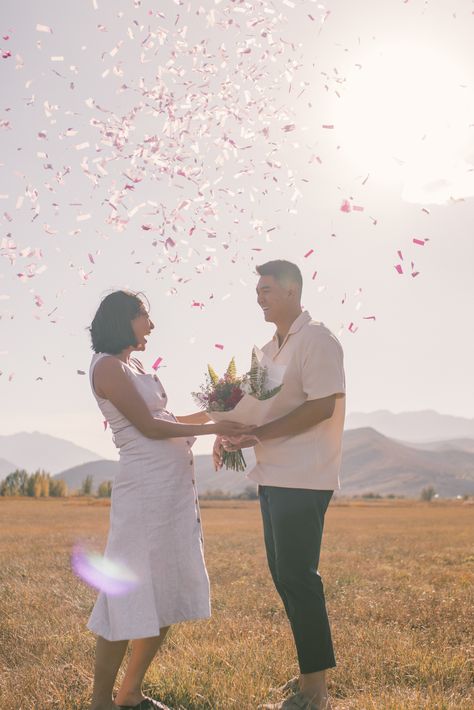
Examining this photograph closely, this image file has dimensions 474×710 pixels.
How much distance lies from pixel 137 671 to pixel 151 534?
99cm

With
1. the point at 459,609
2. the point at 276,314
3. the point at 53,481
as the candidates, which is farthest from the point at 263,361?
the point at 53,481

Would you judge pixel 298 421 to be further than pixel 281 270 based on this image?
No

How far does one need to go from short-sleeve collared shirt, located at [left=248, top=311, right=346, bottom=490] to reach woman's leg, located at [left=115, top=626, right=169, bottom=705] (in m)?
1.40

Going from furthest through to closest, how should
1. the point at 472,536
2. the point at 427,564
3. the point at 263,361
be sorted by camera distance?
1. the point at 472,536
2. the point at 427,564
3. the point at 263,361

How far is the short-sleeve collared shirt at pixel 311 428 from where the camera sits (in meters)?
5.37

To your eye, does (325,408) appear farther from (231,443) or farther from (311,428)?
(231,443)

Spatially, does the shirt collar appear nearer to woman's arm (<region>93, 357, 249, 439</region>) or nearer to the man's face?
the man's face

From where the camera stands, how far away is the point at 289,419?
5.36 meters

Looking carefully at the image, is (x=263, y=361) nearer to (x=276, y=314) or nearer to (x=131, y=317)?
(x=276, y=314)

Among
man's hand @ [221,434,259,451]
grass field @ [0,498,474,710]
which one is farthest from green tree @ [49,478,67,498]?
man's hand @ [221,434,259,451]

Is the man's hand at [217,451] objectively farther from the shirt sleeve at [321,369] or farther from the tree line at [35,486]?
the tree line at [35,486]

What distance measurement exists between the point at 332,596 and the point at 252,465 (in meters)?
5.04

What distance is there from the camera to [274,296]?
19.1ft

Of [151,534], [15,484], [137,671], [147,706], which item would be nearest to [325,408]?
[151,534]
